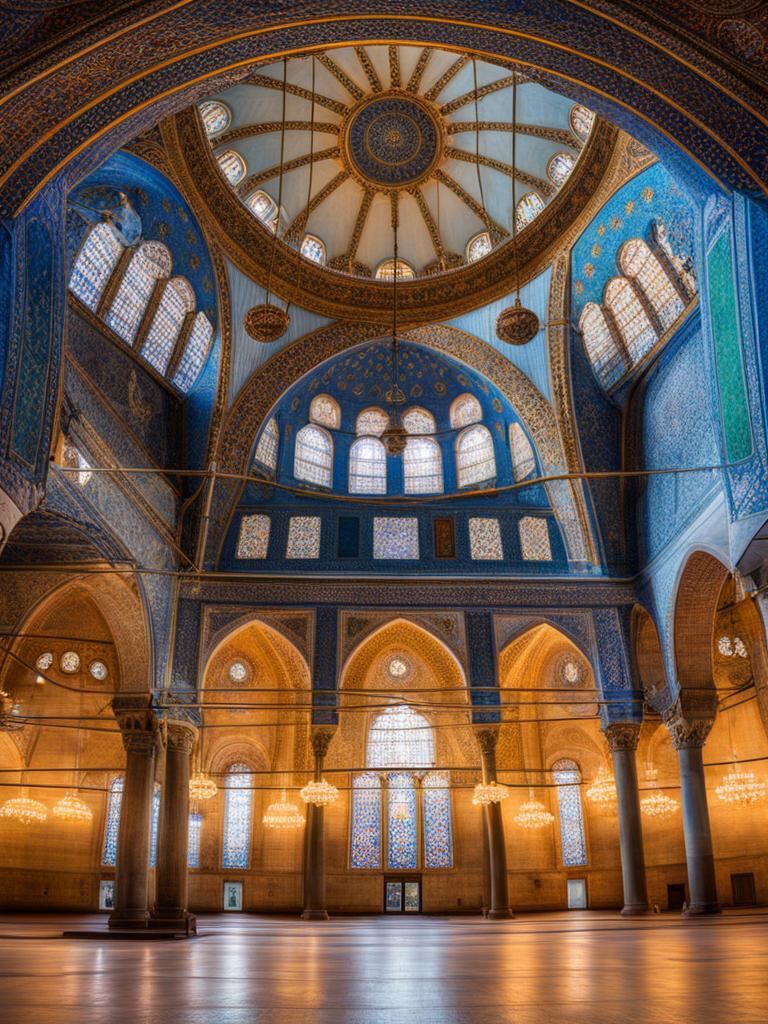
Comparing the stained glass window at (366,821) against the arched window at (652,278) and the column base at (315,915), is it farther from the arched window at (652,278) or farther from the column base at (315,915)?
the arched window at (652,278)

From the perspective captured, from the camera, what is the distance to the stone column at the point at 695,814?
567 inches

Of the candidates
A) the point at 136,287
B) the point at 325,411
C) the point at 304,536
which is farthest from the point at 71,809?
the point at 136,287

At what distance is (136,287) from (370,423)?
6.54 m

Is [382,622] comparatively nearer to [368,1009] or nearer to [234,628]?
[234,628]

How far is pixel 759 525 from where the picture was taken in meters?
8.59

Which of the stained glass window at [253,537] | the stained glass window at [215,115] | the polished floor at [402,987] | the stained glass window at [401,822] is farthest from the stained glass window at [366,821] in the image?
the polished floor at [402,987]

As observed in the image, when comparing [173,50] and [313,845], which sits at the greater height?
[173,50]

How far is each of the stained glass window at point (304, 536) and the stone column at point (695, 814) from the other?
24.9 feet

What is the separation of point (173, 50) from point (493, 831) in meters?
14.3

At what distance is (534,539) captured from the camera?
18.2 meters

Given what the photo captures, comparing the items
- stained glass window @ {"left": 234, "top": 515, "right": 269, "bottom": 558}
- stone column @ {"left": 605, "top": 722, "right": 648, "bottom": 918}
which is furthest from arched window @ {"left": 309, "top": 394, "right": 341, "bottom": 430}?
stone column @ {"left": 605, "top": 722, "right": 648, "bottom": 918}

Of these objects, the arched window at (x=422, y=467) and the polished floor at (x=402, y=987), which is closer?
the polished floor at (x=402, y=987)

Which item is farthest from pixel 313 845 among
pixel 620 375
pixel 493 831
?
pixel 620 375

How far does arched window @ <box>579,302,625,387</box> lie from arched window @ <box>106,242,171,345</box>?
8.11m
